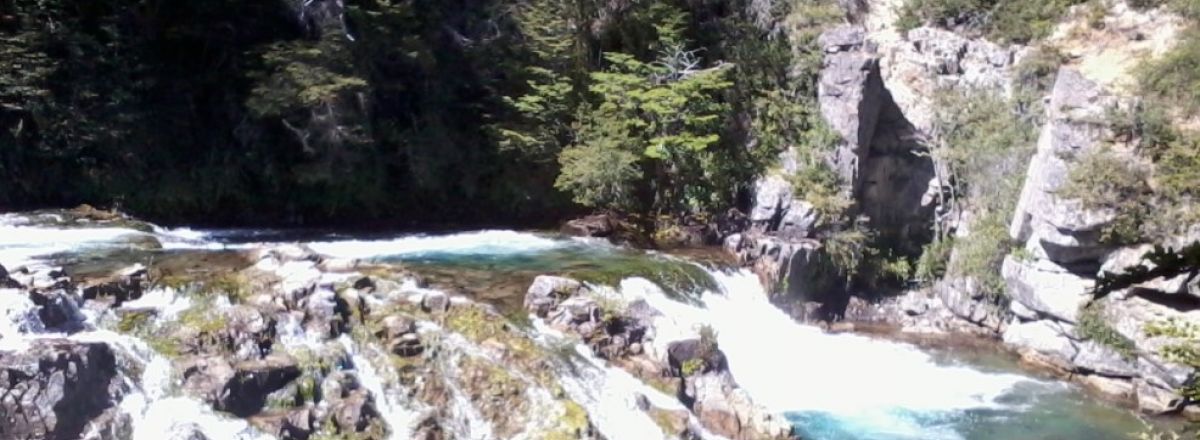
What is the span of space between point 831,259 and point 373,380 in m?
8.52

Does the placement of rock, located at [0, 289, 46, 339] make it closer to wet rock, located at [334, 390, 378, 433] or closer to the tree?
wet rock, located at [334, 390, 378, 433]

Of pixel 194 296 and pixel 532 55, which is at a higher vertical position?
pixel 532 55

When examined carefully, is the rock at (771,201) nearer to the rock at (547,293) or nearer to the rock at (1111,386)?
the rock at (1111,386)

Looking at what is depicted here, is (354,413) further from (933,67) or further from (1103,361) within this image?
(933,67)

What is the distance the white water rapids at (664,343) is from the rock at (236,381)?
15 centimetres

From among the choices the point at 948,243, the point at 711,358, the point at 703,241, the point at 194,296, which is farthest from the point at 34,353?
the point at 948,243

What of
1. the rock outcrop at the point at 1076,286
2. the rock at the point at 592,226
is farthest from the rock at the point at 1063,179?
the rock at the point at 592,226

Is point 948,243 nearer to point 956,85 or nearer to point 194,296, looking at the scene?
point 956,85

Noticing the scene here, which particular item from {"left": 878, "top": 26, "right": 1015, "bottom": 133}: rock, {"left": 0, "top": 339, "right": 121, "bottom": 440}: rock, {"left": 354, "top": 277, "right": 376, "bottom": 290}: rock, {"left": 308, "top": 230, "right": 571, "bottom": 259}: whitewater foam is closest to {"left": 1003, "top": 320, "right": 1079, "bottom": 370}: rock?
{"left": 878, "top": 26, "right": 1015, "bottom": 133}: rock

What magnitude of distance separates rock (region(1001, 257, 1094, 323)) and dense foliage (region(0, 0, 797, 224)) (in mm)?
4730

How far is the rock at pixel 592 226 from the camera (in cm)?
1703

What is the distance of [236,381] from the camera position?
32.2 ft

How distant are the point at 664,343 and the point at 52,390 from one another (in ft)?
19.9

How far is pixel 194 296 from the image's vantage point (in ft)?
37.0
